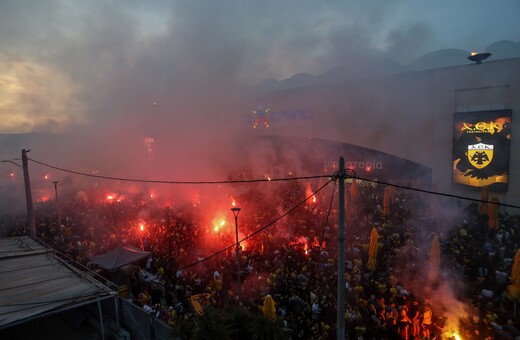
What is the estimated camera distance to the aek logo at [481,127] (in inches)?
540

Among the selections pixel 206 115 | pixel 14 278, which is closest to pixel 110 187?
pixel 206 115

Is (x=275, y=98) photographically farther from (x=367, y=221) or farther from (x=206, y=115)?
(x=367, y=221)

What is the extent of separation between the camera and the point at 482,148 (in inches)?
551

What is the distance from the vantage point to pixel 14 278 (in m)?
7.45

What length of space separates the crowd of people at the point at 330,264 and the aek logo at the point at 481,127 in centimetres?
351

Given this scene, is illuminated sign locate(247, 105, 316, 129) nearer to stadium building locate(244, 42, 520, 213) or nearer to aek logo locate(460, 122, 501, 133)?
stadium building locate(244, 42, 520, 213)

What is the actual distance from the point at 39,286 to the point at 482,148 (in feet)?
57.4

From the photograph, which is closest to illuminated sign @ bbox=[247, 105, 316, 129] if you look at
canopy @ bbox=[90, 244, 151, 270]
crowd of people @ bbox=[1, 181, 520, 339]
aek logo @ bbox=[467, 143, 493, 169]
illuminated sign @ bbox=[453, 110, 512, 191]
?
crowd of people @ bbox=[1, 181, 520, 339]

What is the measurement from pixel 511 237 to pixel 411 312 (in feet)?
20.8

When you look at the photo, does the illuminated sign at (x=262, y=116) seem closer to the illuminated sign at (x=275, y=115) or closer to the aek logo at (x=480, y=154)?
the illuminated sign at (x=275, y=115)

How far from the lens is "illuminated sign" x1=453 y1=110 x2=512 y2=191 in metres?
13.6

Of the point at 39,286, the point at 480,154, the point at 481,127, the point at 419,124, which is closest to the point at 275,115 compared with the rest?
the point at 419,124

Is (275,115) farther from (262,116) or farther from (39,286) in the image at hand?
(39,286)

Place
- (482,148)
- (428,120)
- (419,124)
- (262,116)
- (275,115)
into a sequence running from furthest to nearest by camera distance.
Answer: (262,116), (275,115), (419,124), (428,120), (482,148)
